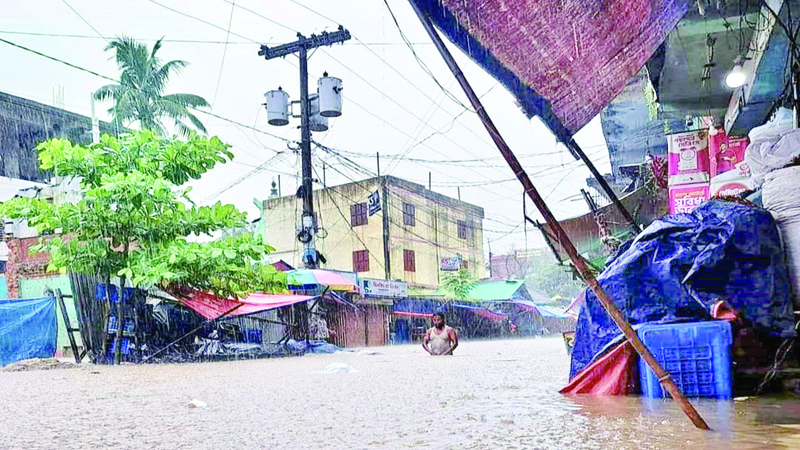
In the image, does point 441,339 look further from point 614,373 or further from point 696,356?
point 696,356

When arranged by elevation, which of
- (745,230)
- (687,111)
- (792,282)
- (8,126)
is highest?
(8,126)

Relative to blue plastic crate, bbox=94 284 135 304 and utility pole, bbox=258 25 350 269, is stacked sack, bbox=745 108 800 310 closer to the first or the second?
blue plastic crate, bbox=94 284 135 304

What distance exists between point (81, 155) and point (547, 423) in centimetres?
1323

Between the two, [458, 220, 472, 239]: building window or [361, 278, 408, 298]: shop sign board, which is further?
[458, 220, 472, 239]: building window

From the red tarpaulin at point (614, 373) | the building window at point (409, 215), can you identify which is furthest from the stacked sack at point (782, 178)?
the building window at point (409, 215)

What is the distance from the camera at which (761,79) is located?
6.87 metres

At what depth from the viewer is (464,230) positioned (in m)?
41.1

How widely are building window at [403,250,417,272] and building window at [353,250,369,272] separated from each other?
2.10 meters

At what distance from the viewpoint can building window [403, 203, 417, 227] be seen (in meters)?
35.0

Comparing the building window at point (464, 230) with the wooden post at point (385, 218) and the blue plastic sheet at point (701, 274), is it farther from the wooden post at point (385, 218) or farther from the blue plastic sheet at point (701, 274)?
the blue plastic sheet at point (701, 274)

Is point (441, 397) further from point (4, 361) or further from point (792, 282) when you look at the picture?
A: point (4, 361)

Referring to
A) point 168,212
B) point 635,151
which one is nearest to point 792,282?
point 635,151

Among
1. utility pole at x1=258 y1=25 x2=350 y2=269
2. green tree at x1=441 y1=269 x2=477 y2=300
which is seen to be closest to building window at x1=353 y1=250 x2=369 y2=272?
green tree at x1=441 y1=269 x2=477 y2=300

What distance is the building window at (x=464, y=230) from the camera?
4045cm
